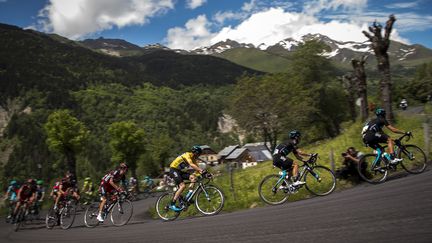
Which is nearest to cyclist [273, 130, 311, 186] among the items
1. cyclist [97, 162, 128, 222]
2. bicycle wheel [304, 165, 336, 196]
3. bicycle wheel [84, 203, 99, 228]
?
bicycle wheel [304, 165, 336, 196]

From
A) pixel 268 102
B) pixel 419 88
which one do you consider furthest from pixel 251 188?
pixel 419 88

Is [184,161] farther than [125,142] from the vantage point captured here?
No

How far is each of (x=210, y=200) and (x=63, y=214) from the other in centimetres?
832

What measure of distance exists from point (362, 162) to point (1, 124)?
20099 cm

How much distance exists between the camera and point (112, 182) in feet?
51.4

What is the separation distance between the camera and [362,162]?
1281cm

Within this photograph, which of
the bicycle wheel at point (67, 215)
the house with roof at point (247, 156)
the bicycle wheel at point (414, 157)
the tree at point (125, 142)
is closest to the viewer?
the bicycle wheel at point (414, 157)

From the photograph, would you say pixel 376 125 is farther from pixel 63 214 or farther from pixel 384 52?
pixel 63 214

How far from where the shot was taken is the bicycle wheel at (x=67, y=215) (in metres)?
17.6

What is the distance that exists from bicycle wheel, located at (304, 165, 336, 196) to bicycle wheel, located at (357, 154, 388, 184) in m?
1.11

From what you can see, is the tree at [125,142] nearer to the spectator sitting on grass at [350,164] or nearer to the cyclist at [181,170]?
the cyclist at [181,170]

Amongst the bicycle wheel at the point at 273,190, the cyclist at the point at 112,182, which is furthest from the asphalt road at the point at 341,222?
the cyclist at the point at 112,182

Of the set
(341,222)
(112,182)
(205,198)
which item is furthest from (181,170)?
(341,222)

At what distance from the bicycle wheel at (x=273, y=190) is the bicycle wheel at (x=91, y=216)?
7599 mm
